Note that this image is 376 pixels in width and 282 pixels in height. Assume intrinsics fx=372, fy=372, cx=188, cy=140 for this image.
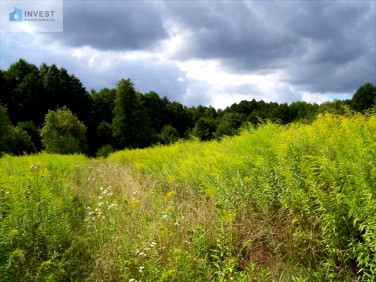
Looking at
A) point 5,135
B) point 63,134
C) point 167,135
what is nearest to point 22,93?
point 63,134

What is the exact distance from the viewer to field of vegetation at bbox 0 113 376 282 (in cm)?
336

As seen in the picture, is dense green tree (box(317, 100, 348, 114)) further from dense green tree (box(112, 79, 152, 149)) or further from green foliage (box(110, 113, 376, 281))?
dense green tree (box(112, 79, 152, 149))

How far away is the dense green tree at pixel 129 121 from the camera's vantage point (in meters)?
41.1

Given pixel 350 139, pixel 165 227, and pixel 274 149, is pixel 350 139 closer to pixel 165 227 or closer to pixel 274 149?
pixel 274 149

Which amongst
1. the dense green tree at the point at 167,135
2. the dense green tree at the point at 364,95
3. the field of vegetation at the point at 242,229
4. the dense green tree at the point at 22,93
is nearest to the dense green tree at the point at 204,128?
the dense green tree at the point at 167,135

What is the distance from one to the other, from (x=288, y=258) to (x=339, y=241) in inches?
24.0

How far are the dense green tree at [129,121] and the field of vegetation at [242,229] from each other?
3598 centimetres

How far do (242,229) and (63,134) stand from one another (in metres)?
27.5

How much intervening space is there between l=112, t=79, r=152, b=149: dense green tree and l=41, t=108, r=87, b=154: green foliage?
9.71 m

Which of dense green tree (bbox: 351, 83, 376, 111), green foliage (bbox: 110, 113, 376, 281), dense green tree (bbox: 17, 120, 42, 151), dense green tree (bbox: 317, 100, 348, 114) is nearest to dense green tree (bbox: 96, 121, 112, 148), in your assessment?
dense green tree (bbox: 17, 120, 42, 151)

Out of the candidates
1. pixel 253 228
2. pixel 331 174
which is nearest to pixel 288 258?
pixel 253 228

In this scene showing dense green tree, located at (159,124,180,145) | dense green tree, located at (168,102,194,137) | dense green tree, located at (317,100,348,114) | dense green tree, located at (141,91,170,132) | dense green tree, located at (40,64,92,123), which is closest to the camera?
dense green tree, located at (317,100,348,114)

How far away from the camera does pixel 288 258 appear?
379 cm

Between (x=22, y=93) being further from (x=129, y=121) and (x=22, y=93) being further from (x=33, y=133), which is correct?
(x=129, y=121)
